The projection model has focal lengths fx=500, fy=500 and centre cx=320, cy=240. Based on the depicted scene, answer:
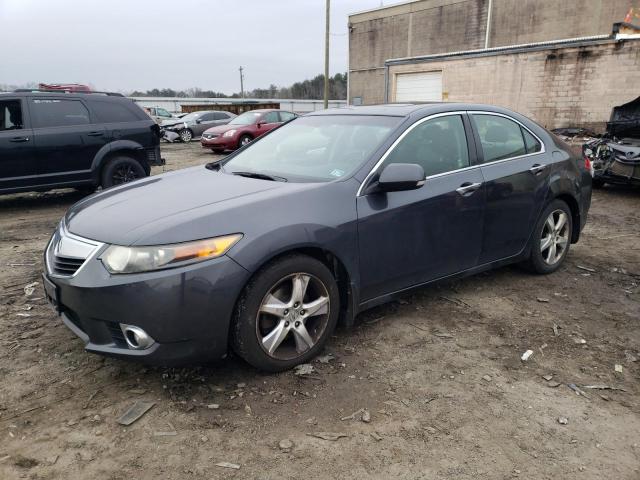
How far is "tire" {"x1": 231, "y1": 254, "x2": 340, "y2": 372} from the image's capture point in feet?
8.91

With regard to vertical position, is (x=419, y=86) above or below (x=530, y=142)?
above

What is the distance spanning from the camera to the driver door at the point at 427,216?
3.22m

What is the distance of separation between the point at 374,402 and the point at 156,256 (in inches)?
54.8

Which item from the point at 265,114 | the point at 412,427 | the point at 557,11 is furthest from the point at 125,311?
the point at 557,11

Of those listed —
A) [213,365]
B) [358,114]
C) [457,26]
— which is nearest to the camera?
[213,365]

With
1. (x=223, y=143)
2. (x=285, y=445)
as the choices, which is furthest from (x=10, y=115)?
(x=223, y=143)

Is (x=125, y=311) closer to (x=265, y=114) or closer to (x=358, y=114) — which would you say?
(x=358, y=114)

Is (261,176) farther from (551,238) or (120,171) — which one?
(120,171)

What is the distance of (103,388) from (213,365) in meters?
0.62

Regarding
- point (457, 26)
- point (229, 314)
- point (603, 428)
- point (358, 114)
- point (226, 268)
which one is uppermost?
point (457, 26)

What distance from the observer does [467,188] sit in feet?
12.0

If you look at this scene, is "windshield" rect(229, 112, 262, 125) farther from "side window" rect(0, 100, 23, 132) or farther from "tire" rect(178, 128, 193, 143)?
"side window" rect(0, 100, 23, 132)

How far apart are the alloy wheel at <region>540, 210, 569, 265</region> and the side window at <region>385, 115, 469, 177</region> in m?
1.27

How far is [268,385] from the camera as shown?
9.37 feet
